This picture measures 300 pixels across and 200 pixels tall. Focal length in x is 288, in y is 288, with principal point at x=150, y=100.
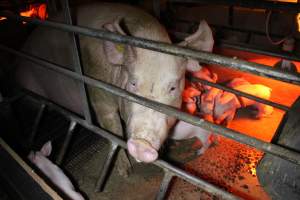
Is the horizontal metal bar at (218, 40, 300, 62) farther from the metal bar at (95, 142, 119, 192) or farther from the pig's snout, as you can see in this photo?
the metal bar at (95, 142, 119, 192)

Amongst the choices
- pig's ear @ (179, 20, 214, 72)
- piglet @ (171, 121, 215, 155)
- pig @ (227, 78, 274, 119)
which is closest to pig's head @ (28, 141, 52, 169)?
piglet @ (171, 121, 215, 155)

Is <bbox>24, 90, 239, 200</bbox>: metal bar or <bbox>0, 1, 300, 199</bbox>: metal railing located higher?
<bbox>0, 1, 300, 199</bbox>: metal railing

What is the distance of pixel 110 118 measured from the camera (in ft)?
9.05

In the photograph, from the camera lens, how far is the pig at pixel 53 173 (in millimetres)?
2318

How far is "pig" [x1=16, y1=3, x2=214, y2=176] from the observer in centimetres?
188

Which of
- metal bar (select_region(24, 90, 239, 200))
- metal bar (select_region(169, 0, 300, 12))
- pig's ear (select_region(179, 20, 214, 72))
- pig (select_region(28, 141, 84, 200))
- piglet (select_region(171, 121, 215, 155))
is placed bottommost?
pig (select_region(28, 141, 84, 200))

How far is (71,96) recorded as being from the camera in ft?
10.5

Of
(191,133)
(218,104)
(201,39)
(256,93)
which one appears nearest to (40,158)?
(191,133)

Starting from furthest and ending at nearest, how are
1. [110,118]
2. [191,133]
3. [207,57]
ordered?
1. [191,133]
2. [110,118]
3. [207,57]

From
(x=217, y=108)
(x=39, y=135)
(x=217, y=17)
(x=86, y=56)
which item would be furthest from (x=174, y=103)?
(x=217, y=17)

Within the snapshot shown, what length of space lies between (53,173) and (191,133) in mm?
1413

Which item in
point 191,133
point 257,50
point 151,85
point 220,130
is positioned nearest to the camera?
point 220,130

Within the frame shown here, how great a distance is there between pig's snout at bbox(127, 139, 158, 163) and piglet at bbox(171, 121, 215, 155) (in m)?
1.18

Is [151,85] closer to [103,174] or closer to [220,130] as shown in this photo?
[220,130]
